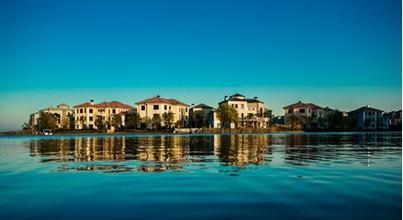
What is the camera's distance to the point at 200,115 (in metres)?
114

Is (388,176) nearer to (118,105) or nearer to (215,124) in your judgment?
(215,124)

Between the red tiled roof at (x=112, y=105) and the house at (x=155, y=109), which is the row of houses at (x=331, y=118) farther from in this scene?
the red tiled roof at (x=112, y=105)

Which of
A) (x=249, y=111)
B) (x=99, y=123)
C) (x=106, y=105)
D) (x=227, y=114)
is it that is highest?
(x=106, y=105)

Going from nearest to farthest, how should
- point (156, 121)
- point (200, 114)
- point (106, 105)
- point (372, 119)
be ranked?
point (156, 121) → point (200, 114) → point (106, 105) → point (372, 119)

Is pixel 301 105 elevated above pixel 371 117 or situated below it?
above

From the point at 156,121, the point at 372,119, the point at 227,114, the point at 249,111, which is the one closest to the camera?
the point at 227,114

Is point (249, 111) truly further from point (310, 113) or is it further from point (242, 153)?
point (242, 153)

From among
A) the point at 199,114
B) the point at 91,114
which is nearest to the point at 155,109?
the point at 199,114

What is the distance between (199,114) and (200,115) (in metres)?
0.58

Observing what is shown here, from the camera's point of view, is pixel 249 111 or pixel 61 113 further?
pixel 61 113

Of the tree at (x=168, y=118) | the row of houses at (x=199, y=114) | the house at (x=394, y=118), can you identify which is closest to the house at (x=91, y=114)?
the row of houses at (x=199, y=114)

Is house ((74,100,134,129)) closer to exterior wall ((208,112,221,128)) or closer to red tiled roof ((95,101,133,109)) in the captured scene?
red tiled roof ((95,101,133,109))

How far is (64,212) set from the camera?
19.5 ft

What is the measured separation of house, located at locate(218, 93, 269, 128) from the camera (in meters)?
105
